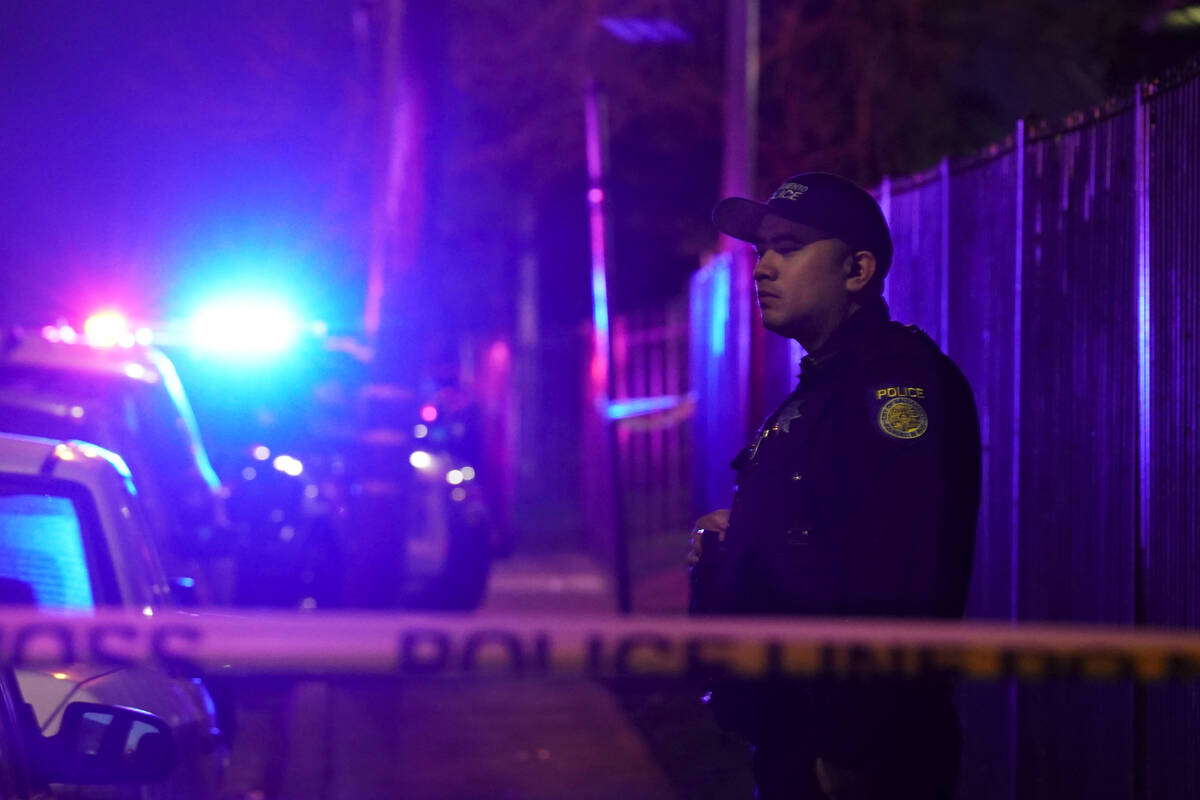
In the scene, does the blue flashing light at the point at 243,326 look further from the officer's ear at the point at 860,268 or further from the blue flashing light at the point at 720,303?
the officer's ear at the point at 860,268

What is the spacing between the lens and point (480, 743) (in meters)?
6.91

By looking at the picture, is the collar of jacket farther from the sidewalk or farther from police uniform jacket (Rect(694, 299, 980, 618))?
the sidewalk

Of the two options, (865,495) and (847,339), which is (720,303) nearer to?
(847,339)

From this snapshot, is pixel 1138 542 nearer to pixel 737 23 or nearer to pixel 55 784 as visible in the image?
pixel 55 784

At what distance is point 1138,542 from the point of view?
3.81m

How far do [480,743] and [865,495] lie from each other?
15.6 feet

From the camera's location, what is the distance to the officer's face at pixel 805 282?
9.64 feet

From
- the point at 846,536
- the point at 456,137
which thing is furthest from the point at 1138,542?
the point at 456,137

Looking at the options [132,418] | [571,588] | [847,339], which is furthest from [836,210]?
[571,588]

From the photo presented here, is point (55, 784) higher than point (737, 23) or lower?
lower

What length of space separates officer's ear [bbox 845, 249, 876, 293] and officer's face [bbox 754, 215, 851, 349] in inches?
0.4

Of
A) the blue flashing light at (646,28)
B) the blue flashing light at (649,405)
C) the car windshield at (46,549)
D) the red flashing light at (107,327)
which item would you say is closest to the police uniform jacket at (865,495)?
A: the car windshield at (46,549)

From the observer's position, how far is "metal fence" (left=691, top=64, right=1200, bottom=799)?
11.9ft

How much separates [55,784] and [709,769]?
3735 mm
